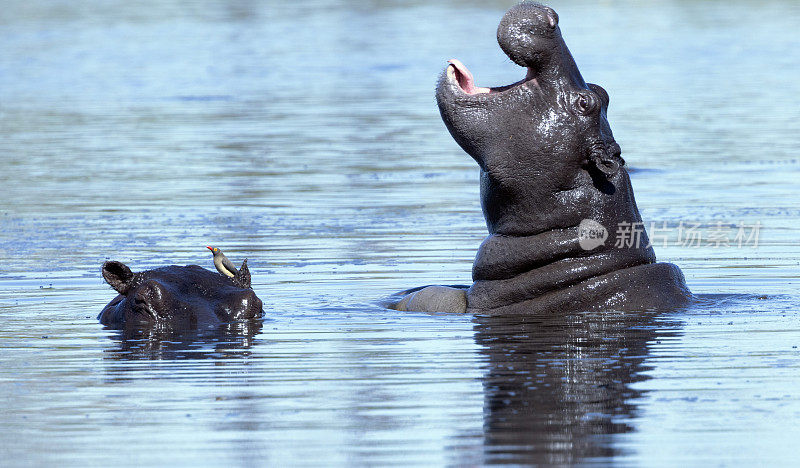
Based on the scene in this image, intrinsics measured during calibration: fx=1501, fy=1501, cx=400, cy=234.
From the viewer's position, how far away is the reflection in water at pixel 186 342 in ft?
29.8

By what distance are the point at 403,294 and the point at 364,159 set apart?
36.0ft

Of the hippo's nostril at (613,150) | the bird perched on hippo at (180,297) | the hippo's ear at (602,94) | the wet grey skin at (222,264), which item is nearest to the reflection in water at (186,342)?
the bird perched on hippo at (180,297)

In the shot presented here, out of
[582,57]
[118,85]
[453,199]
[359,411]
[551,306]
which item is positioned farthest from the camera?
[582,57]

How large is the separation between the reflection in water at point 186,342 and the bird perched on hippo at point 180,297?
8cm

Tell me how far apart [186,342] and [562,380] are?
2.66 meters

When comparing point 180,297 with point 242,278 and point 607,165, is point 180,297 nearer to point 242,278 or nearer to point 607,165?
point 242,278

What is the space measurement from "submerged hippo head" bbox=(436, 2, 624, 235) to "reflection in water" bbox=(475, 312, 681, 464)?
80cm

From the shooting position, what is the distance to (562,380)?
8000 mm

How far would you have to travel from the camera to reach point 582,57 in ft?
131

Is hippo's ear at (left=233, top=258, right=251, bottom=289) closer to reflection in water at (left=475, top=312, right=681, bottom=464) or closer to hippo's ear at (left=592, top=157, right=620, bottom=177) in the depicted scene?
reflection in water at (left=475, top=312, right=681, bottom=464)

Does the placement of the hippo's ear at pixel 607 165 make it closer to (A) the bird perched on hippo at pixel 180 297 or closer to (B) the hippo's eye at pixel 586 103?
(B) the hippo's eye at pixel 586 103

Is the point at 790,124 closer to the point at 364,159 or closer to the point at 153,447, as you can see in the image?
the point at 364,159

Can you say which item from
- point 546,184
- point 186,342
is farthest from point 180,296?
point 546,184

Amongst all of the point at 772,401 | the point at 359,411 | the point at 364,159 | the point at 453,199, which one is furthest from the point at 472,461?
the point at 364,159
